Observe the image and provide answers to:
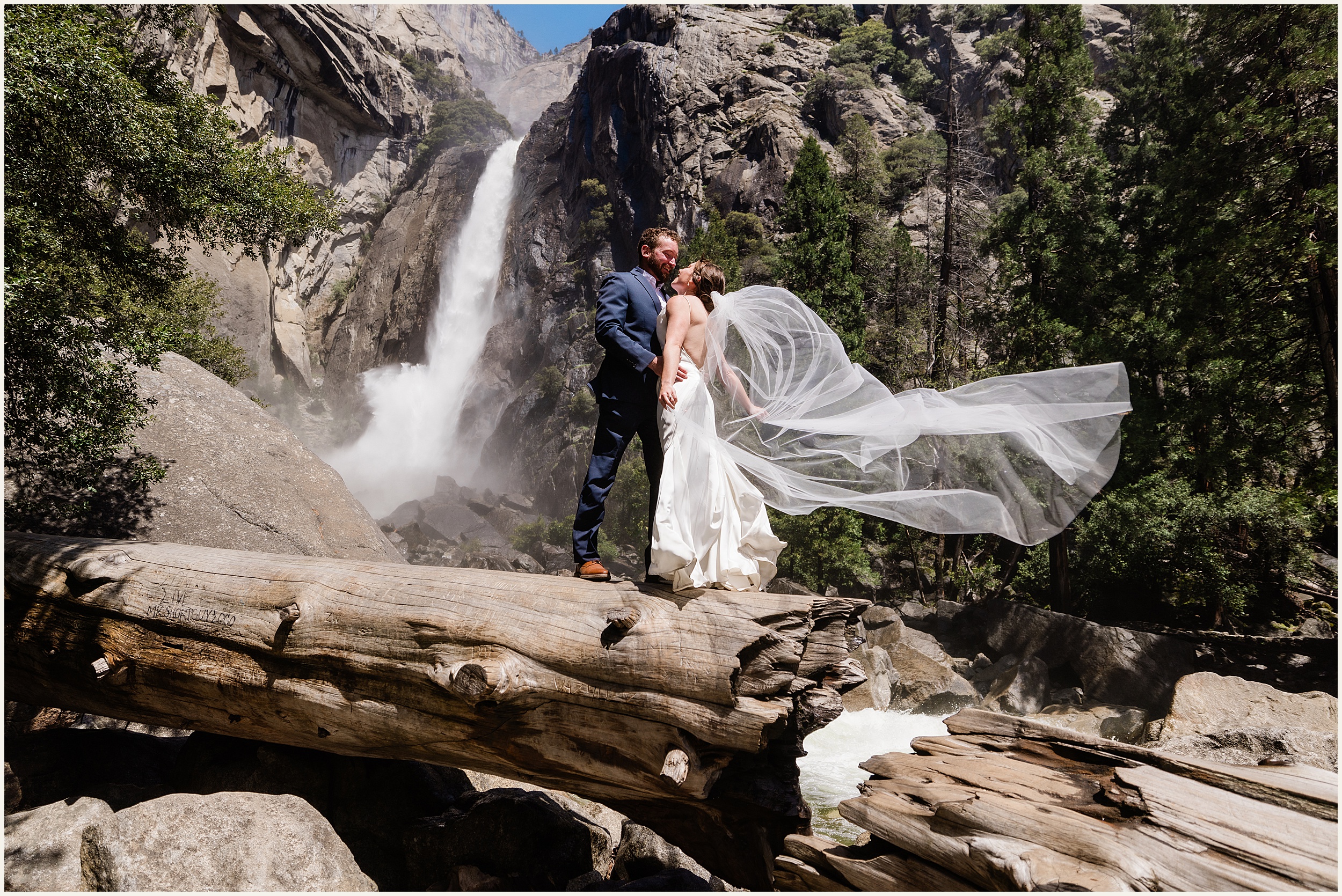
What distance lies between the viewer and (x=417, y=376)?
48.4 m

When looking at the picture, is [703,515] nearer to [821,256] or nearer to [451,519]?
[821,256]

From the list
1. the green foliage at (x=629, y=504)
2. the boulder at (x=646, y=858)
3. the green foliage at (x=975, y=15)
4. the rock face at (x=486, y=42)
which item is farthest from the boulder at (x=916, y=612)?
the rock face at (x=486, y=42)

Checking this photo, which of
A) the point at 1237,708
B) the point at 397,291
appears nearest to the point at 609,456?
the point at 1237,708

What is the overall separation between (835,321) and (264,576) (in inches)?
665

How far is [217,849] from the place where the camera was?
350 centimetres

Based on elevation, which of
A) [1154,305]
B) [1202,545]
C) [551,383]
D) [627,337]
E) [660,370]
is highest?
[551,383]

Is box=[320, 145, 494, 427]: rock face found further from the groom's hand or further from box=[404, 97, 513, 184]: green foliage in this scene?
the groom's hand

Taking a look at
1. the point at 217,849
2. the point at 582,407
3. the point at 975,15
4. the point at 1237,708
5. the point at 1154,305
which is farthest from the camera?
the point at 975,15

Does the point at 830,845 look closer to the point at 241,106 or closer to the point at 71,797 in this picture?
the point at 71,797

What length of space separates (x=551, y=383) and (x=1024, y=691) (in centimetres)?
3278

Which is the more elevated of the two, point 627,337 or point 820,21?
point 820,21

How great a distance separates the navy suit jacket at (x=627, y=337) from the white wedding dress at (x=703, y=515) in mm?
400

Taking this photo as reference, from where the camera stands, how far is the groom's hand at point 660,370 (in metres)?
4.27

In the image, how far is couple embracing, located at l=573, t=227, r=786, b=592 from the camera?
12.6ft
